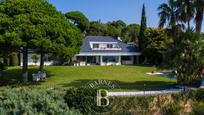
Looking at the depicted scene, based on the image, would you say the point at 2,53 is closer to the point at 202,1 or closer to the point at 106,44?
the point at 202,1

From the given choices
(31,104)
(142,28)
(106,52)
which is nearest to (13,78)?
(31,104)

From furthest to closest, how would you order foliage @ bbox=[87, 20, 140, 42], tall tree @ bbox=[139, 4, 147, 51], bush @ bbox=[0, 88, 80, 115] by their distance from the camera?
foliage @ bbox=[87, 20, 140, 42], tall tree @ bbox=[139, 4, 147, 51], bush @ bbox=[0, 88, 80, 115]

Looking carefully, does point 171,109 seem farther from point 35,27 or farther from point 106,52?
point 106,52

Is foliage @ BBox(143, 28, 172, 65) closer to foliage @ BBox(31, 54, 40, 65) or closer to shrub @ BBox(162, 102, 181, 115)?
foliage @ BBox(31, 54, 40, 65)

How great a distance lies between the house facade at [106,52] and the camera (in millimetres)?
63906

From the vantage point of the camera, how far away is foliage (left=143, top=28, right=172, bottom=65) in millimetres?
60344

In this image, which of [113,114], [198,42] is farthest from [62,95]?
[198,42]

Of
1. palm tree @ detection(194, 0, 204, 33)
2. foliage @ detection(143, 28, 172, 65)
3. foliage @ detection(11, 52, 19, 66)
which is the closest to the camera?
palm tree @ detection(194, 0, 204, 33)

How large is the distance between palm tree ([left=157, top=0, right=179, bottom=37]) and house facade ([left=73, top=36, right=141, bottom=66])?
944 inches

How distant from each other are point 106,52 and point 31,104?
4400 cm

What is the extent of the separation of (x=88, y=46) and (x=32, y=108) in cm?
4487

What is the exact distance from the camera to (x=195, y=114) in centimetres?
2714

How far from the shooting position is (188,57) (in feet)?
107

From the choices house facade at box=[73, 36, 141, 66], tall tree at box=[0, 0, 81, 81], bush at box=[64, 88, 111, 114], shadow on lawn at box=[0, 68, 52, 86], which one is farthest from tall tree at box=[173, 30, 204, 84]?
house facade at box=[73, 36, 141, 66]
